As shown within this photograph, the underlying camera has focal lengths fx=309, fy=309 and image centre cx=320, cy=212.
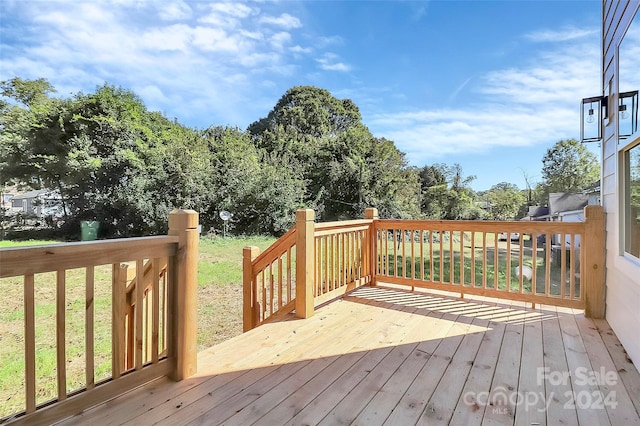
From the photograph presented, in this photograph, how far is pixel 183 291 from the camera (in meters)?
1.69

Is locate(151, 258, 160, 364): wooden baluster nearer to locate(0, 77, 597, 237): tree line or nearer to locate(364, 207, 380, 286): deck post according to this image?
locate(364, 207, 380, 286): deck post

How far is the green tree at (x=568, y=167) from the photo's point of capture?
17.0ft

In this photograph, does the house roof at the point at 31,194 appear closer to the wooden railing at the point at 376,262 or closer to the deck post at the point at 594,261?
the wooden railing at the point at 376,262

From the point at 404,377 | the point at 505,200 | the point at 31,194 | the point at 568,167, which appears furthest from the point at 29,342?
the point at 31,194

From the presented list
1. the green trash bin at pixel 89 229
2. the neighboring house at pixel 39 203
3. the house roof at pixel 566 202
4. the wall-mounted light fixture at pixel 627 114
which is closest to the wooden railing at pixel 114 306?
the wall-mounted light fixture at pixel 627 114

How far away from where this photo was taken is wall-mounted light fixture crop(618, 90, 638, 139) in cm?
200

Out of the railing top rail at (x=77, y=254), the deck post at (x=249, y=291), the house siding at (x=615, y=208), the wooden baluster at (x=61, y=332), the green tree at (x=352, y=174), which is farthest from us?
the green tree at (x=352, y=174)

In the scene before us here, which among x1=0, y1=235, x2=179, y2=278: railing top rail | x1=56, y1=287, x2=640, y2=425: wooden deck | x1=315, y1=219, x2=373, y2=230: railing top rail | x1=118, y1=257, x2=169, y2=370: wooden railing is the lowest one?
x1=56, y1=287, x2=640, y2=425: wooden deck

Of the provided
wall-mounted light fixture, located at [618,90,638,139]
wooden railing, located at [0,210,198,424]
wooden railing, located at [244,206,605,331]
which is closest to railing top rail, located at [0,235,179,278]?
wooden railing, located at [0,210,198,424]

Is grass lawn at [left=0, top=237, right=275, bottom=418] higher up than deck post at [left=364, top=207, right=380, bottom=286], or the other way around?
deck post at [left=364, top=207, right=380, bottom=286]

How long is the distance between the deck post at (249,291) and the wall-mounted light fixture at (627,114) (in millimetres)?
3077

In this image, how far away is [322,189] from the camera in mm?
10477

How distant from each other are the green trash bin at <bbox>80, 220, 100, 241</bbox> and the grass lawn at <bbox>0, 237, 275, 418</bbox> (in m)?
3.40

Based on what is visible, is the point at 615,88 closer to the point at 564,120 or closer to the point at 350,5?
the point at 350,5
